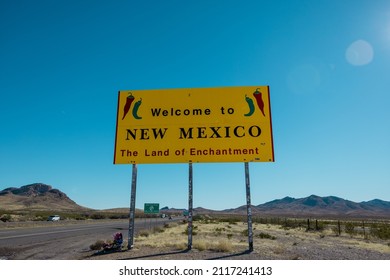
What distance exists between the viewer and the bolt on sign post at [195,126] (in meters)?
13.4

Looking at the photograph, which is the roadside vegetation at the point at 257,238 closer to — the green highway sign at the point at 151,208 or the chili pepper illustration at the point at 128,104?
the green highway sign at the point at 151,208

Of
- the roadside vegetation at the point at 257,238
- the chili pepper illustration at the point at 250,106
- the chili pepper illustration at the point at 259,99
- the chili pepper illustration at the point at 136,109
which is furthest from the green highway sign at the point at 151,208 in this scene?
the chili pepper illustration at the point at 259,99

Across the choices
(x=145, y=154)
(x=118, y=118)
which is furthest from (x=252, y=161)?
(x=118, y=118)

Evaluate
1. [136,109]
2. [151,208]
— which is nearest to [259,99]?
[136,109]

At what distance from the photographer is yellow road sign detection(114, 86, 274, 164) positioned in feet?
44.1

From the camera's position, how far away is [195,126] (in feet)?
45.6

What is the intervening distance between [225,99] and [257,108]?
61.7 inches

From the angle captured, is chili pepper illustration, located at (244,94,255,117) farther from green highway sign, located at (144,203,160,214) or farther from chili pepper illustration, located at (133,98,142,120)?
green highway sign, located at (144,203,160,214)

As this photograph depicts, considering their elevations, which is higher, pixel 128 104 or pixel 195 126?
pixel 128 104

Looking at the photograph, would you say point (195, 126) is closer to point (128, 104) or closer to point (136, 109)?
point (136, 109)

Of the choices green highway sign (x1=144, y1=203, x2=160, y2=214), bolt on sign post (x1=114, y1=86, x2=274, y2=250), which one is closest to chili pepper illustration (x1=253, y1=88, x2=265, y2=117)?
bolt on sign post (x1=114, y1=86, x2=274, y2=250)

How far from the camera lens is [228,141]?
1350 cm
